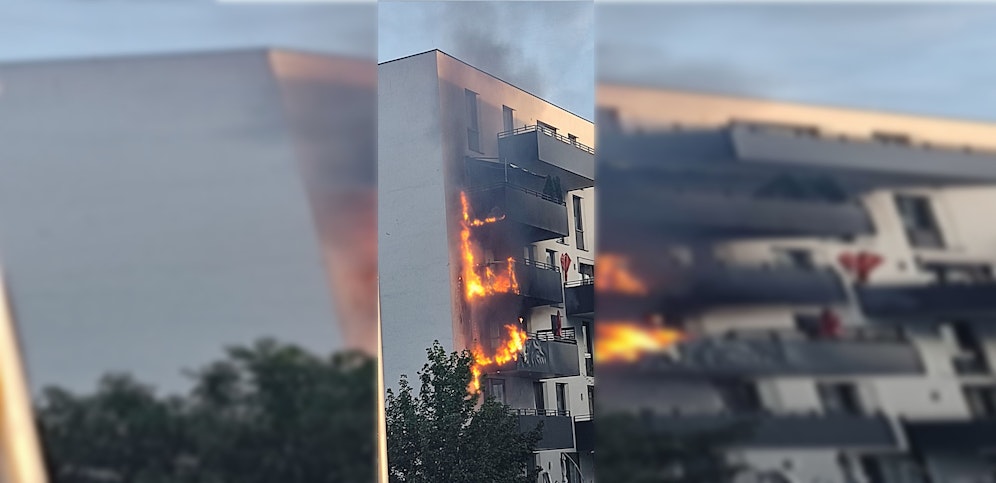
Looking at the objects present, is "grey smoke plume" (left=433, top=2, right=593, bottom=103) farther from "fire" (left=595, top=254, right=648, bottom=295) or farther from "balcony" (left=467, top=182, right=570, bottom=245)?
"fire" (left=595, top=254, right=648, bottom=295)

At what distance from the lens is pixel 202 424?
4.14m

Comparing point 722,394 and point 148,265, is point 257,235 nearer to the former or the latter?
point 148,265

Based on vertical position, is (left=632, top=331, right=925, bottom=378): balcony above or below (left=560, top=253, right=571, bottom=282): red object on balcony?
below

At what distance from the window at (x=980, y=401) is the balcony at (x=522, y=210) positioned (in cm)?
157

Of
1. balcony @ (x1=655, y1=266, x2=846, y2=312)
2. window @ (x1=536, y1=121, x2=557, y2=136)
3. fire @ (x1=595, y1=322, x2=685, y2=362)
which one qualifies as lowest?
fire @ (x1=595, y1=322, x2=685, y2=362)

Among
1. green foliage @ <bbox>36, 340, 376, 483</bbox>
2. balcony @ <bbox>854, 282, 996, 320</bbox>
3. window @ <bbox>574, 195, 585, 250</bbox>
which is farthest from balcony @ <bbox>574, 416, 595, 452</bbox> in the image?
balcony @ <bbox>854, 282, 996, 320</bbox>

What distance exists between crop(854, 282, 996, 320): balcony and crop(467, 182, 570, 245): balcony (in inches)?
43.5

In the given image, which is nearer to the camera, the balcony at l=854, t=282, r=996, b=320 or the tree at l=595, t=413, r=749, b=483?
the balcony at l=854, t=282, r=996, b=320

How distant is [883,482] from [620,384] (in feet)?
3.29

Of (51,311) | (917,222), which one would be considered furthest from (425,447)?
(917,222)

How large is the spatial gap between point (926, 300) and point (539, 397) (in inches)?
56.1

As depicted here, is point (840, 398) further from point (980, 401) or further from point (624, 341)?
point (624, 341)

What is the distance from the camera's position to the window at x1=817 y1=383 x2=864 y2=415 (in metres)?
3.81

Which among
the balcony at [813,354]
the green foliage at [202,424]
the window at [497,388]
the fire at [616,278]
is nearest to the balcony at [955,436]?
the balcony at [813,354]
